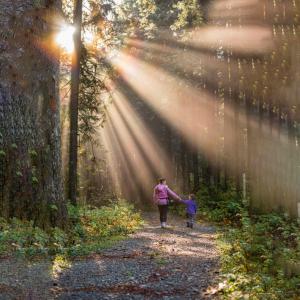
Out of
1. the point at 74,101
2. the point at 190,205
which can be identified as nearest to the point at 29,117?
the point at 74,101

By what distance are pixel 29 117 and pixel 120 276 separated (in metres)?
5.77

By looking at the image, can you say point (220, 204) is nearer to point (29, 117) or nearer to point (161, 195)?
point (161, 195)

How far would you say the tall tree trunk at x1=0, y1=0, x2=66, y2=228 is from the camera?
37.9 ft

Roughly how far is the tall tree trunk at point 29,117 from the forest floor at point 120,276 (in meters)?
2.38

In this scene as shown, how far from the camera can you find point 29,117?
39.5 ft

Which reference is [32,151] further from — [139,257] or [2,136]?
[139,257]

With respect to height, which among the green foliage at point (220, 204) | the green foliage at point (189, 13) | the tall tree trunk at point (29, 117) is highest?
the green foliage at point (189, 13)

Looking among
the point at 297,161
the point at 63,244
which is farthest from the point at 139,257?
the point at 297,161

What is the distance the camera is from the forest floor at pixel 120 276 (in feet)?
21.9

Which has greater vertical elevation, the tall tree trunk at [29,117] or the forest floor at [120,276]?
the tall tree trunk at [29,117]

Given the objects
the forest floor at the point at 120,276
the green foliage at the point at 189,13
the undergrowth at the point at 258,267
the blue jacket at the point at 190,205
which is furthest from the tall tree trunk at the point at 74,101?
the forest floor at the point at 120,276

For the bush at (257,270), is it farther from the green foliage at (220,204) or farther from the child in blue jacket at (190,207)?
the green foliage at (220,204)

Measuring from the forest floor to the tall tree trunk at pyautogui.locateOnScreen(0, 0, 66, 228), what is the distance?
7.80ft

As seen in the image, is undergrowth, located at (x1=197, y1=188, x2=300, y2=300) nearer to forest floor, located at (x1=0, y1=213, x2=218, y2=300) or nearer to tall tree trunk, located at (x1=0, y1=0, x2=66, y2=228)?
forest floor, located at (x1=0, y1=213, x2=218, y2=300)
